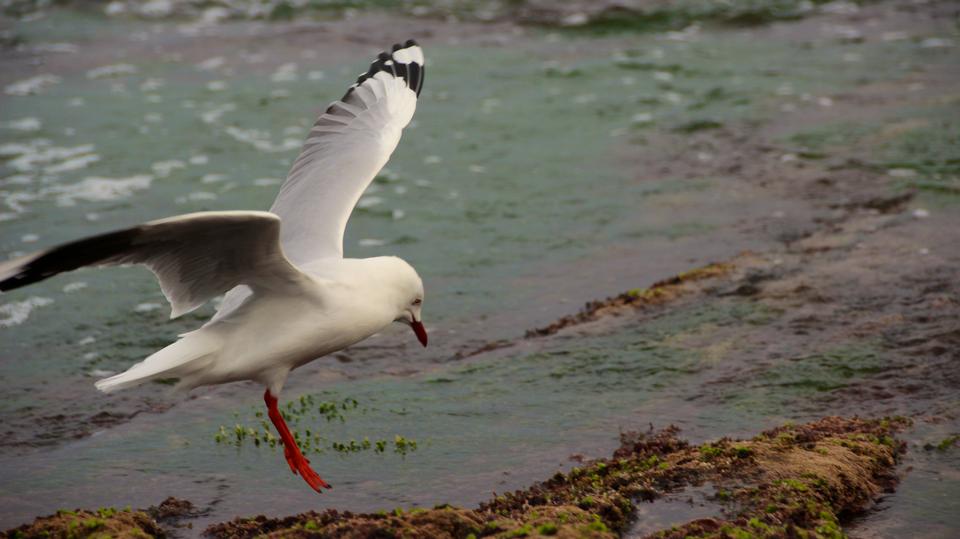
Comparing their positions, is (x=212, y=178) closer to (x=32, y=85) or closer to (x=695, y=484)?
(x=32, y=85)

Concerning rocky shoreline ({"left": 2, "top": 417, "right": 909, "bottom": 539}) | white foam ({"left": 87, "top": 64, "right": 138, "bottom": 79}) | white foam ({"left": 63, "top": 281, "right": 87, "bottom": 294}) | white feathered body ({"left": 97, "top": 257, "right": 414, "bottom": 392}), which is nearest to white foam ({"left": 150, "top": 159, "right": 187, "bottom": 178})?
white foam ({"left": 63, "top": 281, "right": 87, "bottom": 294})

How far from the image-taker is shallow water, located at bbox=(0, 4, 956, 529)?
Answer: 5.97 m

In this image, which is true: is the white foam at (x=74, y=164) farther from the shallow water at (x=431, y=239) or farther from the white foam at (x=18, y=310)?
the white foam at (x=18, y=310)

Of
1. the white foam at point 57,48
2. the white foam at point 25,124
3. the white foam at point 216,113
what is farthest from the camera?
the white foam at point 57,48

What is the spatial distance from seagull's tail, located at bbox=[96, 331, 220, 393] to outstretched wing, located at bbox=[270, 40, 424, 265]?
74 centimetres

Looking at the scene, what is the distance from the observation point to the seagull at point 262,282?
15.5ft

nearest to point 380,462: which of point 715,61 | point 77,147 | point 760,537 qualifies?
point 760,537

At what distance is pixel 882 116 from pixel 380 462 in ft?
25.5

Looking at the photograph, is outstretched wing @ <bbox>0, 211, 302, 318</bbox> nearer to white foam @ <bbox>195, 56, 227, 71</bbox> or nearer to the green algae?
the green algae

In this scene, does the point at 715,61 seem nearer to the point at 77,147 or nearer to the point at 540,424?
the point at 77,147

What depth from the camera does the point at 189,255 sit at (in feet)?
16.8

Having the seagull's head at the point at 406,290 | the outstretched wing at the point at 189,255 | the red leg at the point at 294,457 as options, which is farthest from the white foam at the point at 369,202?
the outstretched wing at the point at 189,255

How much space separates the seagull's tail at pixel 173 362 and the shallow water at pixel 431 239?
633 millimetres

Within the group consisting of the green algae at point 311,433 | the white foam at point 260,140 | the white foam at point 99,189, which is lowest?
the green algae at point 311,433
